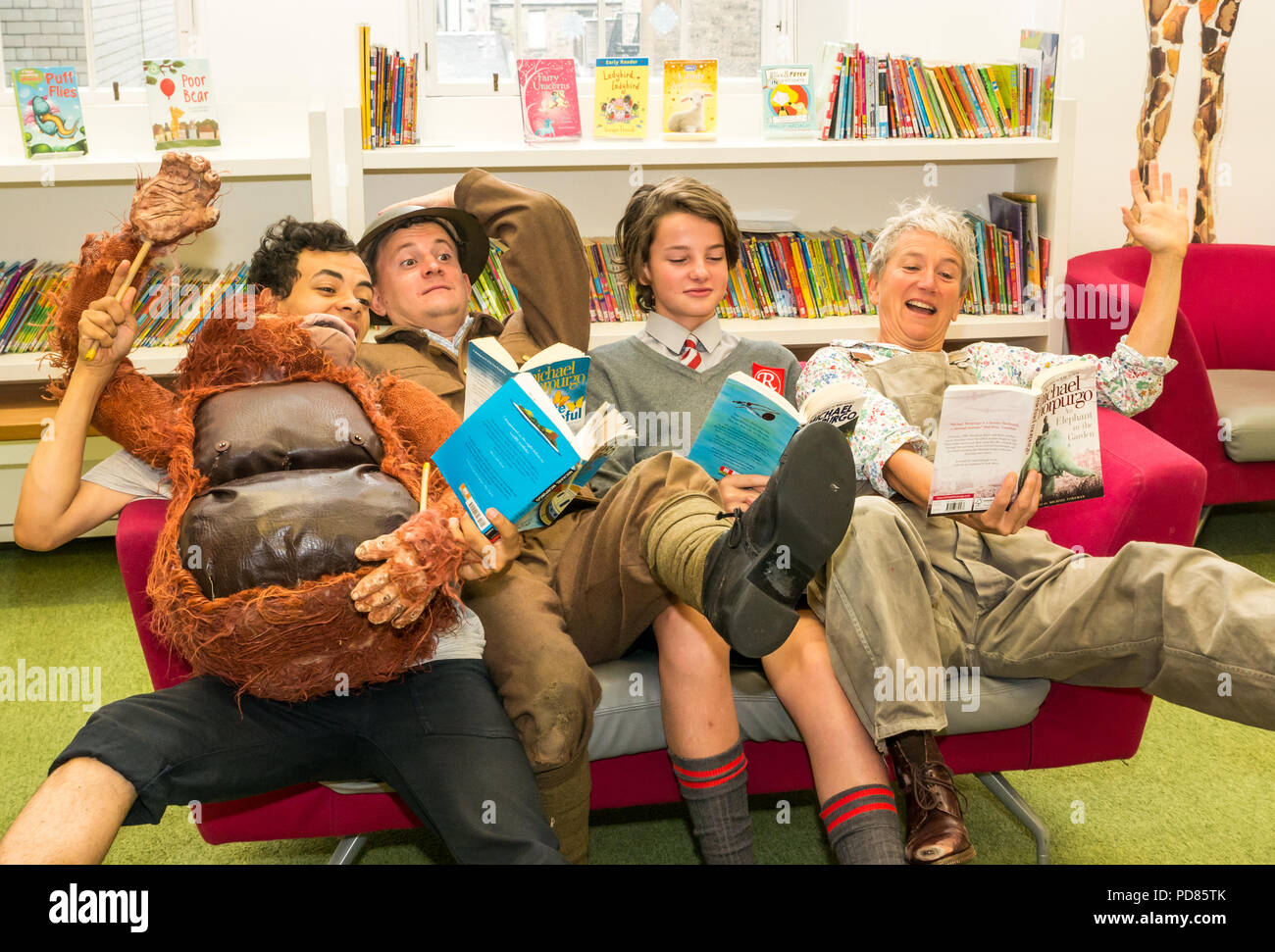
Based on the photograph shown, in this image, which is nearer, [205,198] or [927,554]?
[205,198]

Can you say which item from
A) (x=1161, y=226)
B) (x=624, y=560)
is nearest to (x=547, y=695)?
(x=624, y=560)

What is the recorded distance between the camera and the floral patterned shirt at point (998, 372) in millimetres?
1937

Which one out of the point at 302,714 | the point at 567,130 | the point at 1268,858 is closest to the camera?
the point at 302,714

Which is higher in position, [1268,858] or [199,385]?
[199,385]

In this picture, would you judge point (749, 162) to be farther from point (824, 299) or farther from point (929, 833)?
point (929, 833)

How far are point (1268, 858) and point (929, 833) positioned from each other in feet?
2.44

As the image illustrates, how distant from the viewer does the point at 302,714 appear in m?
1.43

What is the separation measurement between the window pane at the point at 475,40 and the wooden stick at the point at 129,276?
2063mm

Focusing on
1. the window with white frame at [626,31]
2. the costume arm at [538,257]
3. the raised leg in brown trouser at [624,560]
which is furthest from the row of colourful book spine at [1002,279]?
the raised leg in brown trouser at [624,560]

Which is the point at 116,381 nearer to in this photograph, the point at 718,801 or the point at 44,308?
the point at 718,801

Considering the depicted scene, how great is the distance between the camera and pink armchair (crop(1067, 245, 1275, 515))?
2.81m
